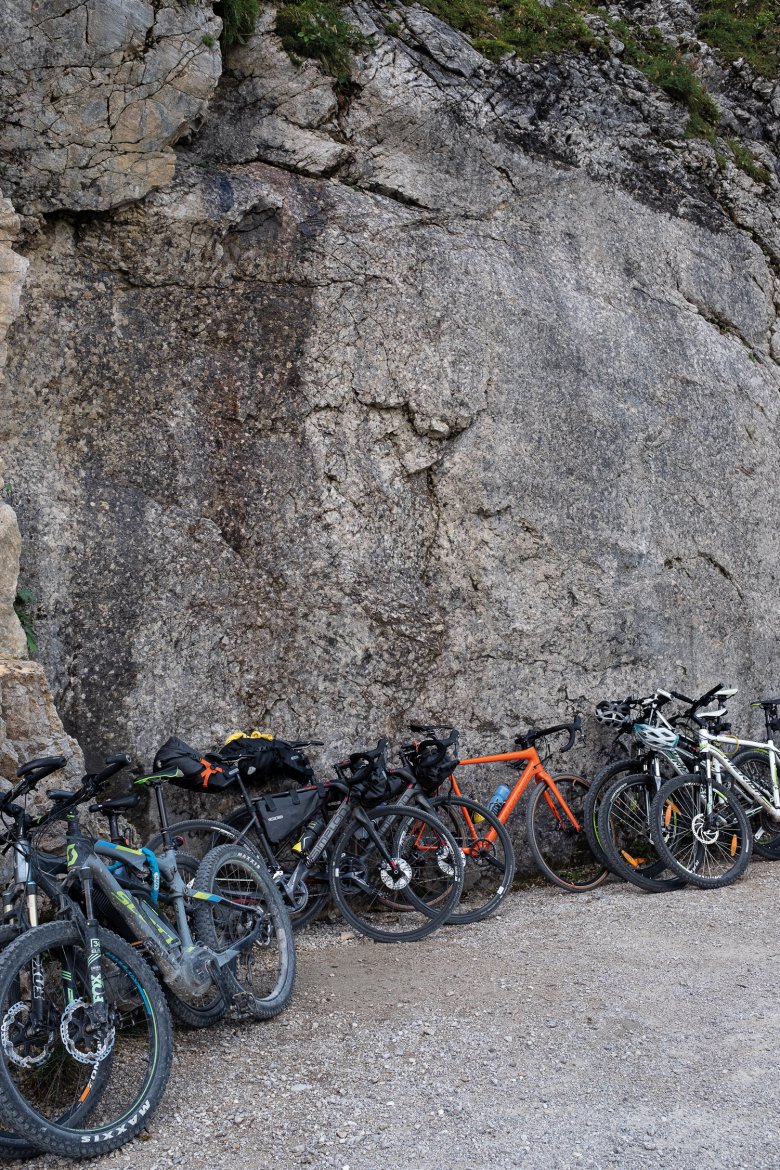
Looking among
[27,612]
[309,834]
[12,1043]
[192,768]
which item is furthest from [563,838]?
[12,1043]

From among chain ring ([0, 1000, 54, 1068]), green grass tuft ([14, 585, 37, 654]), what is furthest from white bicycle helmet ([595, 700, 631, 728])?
chain ring ([0, 1000, 54, 1068])

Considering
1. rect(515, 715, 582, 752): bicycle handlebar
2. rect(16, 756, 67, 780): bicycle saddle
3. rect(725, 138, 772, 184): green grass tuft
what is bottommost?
rect(16, 756, 67, 780): bicycle saddle

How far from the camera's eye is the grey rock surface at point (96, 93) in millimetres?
6441

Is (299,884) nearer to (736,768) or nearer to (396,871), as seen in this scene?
(396,871)

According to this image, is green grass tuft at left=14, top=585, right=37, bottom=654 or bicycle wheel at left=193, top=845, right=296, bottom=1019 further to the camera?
green grass tuft at left=14, top=585, right=37, bottom=654

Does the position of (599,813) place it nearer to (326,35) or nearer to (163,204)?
(163,204)

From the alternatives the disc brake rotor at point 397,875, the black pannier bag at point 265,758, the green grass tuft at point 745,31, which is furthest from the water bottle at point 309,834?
the green grass tuft at point 745,31

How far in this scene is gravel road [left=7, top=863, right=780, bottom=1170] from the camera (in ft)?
11.7

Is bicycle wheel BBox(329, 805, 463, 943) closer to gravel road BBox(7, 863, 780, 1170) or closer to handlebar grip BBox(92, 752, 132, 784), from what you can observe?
gravel road BBox(7, 863, 780, 1170)

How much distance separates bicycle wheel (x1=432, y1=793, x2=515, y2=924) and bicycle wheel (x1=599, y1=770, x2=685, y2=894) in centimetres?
89

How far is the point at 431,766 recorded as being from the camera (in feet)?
21.6

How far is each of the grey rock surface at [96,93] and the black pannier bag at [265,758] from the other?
3933 millimetres

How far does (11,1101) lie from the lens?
3.33m

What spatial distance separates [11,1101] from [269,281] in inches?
230
